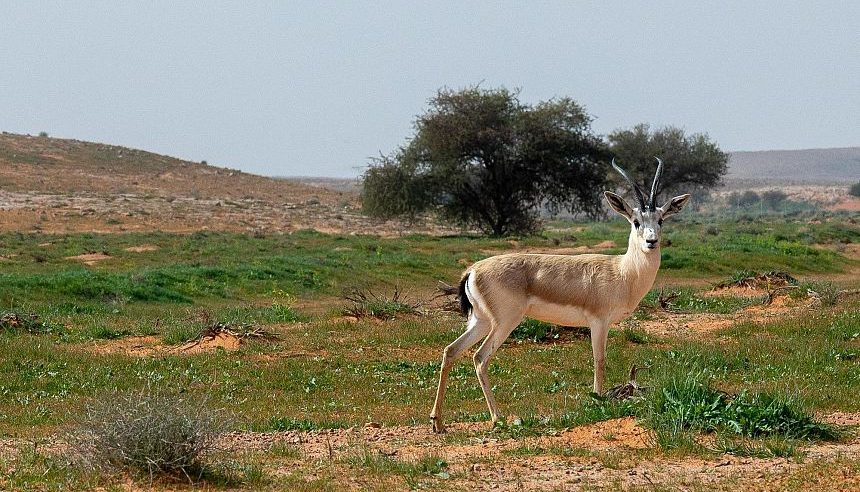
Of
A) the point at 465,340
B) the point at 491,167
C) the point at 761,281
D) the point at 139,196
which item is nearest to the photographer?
the point at 465,340

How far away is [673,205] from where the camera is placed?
10.6 m

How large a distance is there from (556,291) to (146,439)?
427cm

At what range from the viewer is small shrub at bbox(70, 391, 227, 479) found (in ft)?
23.0

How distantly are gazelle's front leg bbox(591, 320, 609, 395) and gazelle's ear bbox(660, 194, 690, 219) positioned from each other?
1.27 m

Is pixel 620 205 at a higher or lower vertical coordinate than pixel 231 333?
higher

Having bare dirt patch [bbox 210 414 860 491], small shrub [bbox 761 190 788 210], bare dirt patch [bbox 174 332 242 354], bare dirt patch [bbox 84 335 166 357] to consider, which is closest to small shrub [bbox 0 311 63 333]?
bare dirt patch [bbox 84 335 166 357]

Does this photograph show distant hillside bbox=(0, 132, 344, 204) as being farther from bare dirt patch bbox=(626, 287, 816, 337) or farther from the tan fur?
the tan fur

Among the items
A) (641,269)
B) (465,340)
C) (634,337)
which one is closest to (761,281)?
(634,337)

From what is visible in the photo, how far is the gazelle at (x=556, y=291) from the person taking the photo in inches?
378

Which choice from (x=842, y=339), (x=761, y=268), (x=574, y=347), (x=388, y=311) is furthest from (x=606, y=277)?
(x=761, y=268)

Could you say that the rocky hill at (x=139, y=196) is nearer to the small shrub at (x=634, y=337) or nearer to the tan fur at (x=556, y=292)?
the small shrub at (x=634, y=337)

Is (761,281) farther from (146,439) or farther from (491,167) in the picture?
(491,167)

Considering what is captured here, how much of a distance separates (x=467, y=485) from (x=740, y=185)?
500 ft

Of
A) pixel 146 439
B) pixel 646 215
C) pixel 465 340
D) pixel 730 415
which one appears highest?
pixel 646 215
